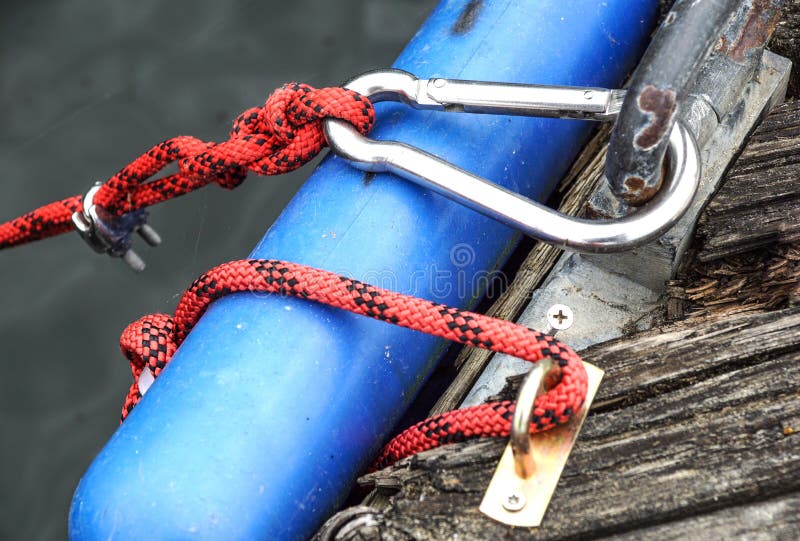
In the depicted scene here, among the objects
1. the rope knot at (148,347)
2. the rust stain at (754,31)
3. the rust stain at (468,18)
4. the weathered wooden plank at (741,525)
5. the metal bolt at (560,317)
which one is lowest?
the weathered wooden plank at (741,525)

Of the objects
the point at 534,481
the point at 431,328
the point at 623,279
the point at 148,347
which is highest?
the point at 148,347

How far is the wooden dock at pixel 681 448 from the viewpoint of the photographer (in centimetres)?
93

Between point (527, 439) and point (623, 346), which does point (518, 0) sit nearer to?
point (623, 346)

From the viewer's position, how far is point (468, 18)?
1.40m

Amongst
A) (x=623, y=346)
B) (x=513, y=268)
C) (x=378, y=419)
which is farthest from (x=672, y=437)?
(x=513, y=268)

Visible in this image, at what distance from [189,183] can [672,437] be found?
0.88 m

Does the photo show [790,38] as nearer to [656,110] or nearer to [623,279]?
[623,279]

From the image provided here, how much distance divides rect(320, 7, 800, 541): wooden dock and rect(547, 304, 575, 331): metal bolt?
0.10 meters

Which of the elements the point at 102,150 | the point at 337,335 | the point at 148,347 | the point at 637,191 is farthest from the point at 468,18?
the point at 102,150

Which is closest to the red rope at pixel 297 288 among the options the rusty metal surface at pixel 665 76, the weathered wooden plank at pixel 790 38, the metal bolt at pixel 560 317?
the metal bolt at pixel 560 317

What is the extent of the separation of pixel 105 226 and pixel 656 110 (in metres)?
1.06

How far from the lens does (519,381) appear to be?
1.11 metres

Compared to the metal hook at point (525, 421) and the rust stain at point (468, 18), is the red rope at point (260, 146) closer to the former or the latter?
the rust stain at point (468, 18)

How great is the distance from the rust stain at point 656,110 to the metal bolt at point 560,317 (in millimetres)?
295
